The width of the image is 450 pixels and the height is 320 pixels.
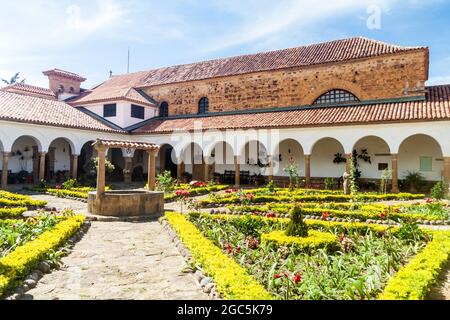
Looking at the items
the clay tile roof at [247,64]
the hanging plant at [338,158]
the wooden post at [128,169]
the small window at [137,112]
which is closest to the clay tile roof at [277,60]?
the clay tile roof at [247,64]

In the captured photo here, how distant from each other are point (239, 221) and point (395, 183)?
40.7 feet

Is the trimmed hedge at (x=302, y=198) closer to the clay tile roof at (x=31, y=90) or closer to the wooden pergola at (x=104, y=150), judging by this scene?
the wooden pergola at (x=104, y=150)

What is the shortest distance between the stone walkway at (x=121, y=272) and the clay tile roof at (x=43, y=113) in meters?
14.7

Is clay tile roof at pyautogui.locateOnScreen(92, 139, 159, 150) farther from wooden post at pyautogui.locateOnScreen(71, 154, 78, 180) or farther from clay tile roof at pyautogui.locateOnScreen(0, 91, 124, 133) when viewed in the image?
wooden post at pyautogui.locateOnScreen(71, 154, 78, 180)

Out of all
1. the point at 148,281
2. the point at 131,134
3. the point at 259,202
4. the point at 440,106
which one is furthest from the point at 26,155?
the point at 440,106

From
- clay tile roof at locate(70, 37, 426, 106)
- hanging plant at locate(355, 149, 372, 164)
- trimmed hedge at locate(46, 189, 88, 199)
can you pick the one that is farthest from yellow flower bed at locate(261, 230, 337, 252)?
clay tile roof at locate(70, 37, 426, 106)

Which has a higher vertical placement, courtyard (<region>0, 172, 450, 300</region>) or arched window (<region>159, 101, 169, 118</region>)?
arched window (<region>159, 101, 169, 118</region>)

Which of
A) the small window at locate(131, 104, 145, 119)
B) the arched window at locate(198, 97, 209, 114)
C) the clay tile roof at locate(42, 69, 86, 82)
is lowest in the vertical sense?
the small window at locate(131, 104, 145, 119)

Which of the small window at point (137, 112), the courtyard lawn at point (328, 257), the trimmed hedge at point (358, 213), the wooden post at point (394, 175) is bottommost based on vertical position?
the courtyard lawn at point (328, 257)

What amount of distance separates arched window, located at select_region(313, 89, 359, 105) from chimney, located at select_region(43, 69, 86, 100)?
23913mm

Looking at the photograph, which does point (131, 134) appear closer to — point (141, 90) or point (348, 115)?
point (141, 90)

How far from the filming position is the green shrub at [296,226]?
7.80 m

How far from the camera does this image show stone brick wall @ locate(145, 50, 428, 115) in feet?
68.5

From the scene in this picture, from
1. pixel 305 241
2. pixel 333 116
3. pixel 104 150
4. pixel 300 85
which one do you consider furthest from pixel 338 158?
pixel 305 241
